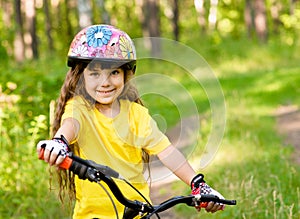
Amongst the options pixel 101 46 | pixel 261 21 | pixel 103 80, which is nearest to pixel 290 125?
pixel 103 80

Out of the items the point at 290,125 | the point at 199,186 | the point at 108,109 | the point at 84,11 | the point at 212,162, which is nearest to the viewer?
the point at 199,186

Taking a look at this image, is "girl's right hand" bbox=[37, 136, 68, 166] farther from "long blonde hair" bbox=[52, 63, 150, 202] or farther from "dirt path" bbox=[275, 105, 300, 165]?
"dirt path" bbox=[275, 105, 300, 165]

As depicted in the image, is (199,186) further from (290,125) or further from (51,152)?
(290,125)

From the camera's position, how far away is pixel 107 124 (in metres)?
3.64

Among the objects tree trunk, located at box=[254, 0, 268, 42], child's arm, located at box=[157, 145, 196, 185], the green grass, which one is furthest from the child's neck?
tree trunk, located at box=[254, 0, 268, 42]

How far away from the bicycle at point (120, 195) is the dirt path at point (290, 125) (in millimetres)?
5234

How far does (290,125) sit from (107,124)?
8.09 meters

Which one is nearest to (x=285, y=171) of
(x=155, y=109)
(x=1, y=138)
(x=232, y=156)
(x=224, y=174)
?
(x=224, y=174)

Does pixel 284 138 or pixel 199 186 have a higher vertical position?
pixel 199 186

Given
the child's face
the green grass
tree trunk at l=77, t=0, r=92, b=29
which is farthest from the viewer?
tree trunk at l=77, t=0, r=92, b=29

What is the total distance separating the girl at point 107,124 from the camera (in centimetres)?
353

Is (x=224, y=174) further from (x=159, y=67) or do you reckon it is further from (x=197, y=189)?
(x=159, y=67)

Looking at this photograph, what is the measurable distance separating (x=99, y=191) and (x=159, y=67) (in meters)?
18.3

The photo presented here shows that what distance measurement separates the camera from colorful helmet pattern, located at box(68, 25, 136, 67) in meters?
3.51
